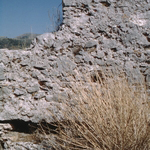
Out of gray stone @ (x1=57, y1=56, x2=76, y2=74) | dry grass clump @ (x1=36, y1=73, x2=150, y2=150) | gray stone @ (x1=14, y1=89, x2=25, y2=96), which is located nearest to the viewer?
dry grass clump @ (x1=36, y1=73, x2=150, y2=150)

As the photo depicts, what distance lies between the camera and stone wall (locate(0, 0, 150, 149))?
195 centimetres

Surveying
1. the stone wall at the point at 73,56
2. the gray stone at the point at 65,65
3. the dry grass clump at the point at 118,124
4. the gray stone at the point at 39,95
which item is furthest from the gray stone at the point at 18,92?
the dry grass clump at the point at 118,124

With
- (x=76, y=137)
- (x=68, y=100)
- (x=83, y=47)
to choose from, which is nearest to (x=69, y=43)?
(x=83, y=47)

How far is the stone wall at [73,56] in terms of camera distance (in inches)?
76.7

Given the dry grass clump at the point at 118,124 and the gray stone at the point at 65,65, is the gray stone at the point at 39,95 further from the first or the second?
the dry grass clump at the point at 118,124

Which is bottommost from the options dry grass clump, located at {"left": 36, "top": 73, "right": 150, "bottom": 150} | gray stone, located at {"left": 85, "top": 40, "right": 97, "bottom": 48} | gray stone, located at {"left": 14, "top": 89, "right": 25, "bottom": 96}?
dry grass clump, located at {"left": 36, "top": 73, "right": 150, "bottom": 150}

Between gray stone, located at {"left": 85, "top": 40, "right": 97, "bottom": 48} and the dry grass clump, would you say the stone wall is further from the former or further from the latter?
the dry grass clump

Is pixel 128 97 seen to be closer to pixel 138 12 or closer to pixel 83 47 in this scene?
pixel 83 47

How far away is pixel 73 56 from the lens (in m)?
2.08

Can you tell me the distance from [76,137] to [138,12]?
1788mm

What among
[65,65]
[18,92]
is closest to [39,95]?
[18,92]

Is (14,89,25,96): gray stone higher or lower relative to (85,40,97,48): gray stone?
lower

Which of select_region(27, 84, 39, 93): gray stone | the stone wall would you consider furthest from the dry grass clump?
select_region(27, 84, 39, 93): gray stone

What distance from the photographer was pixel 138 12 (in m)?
2.21
